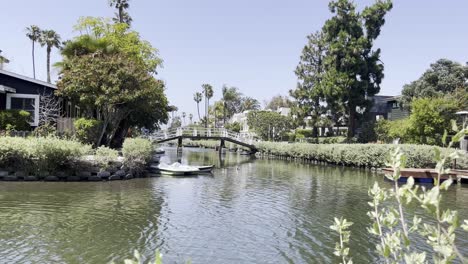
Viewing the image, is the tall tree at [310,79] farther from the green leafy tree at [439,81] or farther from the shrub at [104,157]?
the shrub at [104,157]

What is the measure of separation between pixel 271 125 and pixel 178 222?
52.8 meters

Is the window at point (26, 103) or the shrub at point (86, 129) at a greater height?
the window at point (26, 103)

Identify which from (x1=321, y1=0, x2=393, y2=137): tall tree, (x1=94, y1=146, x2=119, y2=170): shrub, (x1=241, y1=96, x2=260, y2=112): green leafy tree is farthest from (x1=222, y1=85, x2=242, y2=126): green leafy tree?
(x1=94, y1=146, x2=119, y2=170): shrub

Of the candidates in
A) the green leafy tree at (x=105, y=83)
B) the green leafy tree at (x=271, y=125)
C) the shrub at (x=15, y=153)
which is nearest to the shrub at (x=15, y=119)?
the green leafy tree at (x=105, y=83)

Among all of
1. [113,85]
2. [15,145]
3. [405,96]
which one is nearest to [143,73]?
[113,85]

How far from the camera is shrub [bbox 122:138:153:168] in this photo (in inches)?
894

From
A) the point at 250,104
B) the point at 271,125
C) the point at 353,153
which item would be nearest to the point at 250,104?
the point at 250,104

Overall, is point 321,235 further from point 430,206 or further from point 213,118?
point 213,118

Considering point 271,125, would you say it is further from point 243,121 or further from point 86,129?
point 86,129

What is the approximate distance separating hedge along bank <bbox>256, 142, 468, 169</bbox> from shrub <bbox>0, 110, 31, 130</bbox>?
2310 cm

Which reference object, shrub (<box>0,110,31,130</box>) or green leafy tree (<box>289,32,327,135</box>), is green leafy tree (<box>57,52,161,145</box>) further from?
green leafy tree (<box>289,32,327,135</box>)

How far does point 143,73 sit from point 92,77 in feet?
12.4

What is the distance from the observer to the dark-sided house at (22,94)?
27.6 meters

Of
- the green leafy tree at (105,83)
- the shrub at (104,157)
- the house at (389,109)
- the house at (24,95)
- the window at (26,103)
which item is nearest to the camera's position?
the shrub at (104,157)
